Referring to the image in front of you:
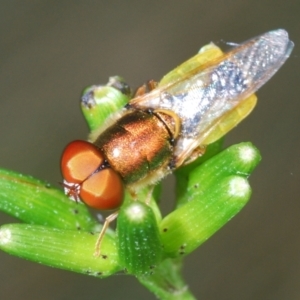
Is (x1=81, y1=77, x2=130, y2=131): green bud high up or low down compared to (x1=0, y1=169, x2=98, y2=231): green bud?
up

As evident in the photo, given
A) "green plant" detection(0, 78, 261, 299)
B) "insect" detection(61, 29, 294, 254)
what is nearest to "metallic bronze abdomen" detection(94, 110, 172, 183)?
"insect" detection(61, 29, 294, 254)

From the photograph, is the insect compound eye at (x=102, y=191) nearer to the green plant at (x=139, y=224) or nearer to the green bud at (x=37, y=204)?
the green plant at (x=139, y=224)

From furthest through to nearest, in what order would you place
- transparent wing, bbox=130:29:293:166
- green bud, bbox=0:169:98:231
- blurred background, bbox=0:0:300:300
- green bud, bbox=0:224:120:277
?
blurred background, bbox=0:0:300:300, transparent wing, bbox=130:29:293:166, green bud, bbox=0:169:98:231, green bud, bbox=0:224:120:277

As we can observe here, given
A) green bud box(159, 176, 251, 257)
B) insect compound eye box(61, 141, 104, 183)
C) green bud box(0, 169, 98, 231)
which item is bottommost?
green bud box(159, 176, 251, 257)

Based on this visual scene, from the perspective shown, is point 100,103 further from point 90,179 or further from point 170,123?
point 90,179

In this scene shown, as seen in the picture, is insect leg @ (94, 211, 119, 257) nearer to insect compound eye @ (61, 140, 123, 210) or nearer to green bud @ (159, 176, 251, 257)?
insect compound eye @ (61, 140, 123, 210)

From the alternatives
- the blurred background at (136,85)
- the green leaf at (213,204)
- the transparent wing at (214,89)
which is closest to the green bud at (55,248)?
the green leaf at (213,204)

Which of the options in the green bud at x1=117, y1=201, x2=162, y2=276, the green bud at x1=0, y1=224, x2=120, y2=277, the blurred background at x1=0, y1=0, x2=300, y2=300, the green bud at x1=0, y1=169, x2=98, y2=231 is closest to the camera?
the green bud at x1=117, y1=201, x2=162, y2=276
